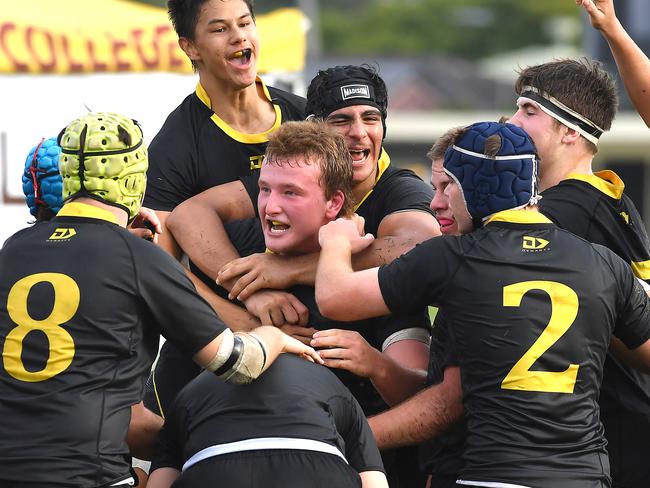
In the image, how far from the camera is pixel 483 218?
13.9 ft

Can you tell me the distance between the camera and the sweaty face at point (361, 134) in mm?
5109

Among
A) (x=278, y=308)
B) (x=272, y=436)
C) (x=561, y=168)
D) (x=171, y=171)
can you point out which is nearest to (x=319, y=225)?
(x=278, y=308)

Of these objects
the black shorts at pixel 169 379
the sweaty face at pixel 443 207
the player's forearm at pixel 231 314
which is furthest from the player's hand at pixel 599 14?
the black shorts at pixel 169 379

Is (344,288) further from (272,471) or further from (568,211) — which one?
(568,211)

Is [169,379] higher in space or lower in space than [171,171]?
lower

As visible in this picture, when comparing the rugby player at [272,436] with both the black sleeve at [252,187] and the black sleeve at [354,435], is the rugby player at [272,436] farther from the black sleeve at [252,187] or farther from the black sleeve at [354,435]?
the black sleeve at [252,187]

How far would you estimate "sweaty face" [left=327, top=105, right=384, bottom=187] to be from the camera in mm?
5109

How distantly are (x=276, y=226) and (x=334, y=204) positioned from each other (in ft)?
0.84

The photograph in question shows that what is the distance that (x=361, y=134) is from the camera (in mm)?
5125

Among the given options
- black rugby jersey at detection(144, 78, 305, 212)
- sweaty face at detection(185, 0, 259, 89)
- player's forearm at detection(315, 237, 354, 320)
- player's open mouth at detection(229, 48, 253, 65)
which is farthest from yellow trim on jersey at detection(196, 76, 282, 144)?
player's forearm at detection(315, 237, 354, 320)

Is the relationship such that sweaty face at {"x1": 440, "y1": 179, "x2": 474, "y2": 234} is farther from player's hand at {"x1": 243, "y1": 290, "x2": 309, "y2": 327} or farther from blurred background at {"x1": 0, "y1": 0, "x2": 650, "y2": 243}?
blurred background at {"x1": 0, "y1": 0, "x2": 650, "y2": 243}

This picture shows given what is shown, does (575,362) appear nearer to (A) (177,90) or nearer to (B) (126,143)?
(B) (126,143)

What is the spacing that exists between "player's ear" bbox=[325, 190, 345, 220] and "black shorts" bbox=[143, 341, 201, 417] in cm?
100

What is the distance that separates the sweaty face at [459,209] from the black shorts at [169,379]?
1495 millimetres
